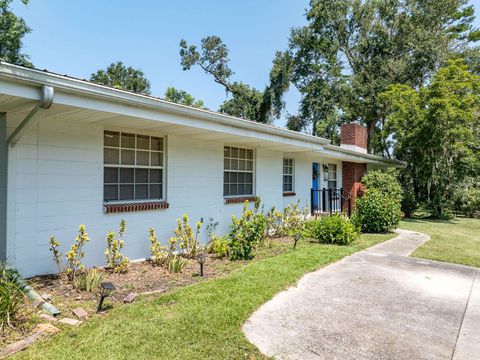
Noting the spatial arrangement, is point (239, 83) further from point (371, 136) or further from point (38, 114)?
point (38, 114)

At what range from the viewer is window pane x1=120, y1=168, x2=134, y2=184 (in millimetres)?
6217

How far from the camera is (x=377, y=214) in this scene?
10453 mm

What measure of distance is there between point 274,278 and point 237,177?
432 cm

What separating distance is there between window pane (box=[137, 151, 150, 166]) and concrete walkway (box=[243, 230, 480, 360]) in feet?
12.3

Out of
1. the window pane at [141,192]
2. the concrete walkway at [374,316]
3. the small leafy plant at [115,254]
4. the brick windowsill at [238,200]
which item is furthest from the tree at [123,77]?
the concrete walkway at [374,316]

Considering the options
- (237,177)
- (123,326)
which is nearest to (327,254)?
(237,177)

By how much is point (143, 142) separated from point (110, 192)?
1216mm

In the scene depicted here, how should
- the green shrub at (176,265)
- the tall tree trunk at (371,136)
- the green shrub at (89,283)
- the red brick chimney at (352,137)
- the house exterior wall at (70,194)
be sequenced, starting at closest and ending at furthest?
the green shrub at (89,283) → the house exterior wall at (70,194) → the green shrub at (176,265) → the red brick chimney at (352,137) → the tall tree trunk at (371,136)

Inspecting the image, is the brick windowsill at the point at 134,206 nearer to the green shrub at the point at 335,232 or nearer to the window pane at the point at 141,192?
the window pane at the point at 141,192

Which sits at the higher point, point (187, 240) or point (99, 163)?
point (99, 163)

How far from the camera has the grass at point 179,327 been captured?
9.93 feet

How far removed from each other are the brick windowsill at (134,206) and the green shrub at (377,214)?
21.6 ft

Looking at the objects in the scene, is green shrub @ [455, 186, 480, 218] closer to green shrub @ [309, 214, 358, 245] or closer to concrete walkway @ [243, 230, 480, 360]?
green shrub @ [309, 214, 358, 245]

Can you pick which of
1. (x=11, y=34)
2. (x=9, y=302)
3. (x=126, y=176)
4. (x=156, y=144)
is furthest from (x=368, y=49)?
(x=9, y=302)
